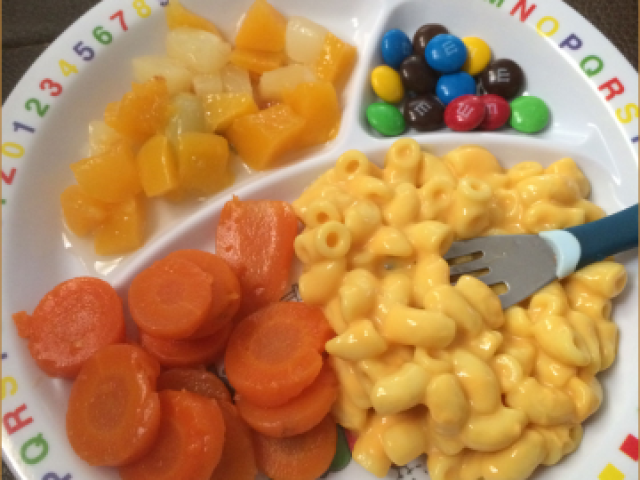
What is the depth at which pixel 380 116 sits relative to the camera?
1386 millimetres

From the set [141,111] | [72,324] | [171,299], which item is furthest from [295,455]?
[141,111]

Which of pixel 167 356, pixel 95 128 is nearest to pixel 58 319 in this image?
pixel 167 356

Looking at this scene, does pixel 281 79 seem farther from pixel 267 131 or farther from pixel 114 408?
pixel 114 408

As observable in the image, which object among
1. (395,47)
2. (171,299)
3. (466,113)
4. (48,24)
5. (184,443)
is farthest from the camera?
(48,24)

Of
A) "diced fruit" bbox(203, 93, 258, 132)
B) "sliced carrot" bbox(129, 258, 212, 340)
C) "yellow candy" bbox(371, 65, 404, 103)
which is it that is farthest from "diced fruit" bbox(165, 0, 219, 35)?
"sliced carrot" bbox(129, 258, 212, 340)

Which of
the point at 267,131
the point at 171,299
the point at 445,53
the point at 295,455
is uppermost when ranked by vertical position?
the point at 445,53

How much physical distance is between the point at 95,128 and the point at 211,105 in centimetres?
32

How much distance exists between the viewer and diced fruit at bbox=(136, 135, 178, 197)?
125cm

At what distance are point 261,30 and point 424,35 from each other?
47 centimetres

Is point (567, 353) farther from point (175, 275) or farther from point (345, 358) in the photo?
point (175, 275)

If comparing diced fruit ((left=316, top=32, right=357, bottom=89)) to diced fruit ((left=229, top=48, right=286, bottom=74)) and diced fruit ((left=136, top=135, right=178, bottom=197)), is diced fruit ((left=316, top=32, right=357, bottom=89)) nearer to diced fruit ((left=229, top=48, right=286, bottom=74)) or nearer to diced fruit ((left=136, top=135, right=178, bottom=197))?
diced fruit ((left=229, top=48, right=286, bottom=74))

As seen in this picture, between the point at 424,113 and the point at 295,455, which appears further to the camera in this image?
the point at 424,113

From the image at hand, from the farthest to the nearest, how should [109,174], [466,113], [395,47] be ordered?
1. [395,47]
2. [466,113]
3. [109,174]

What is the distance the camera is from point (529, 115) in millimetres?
1389
